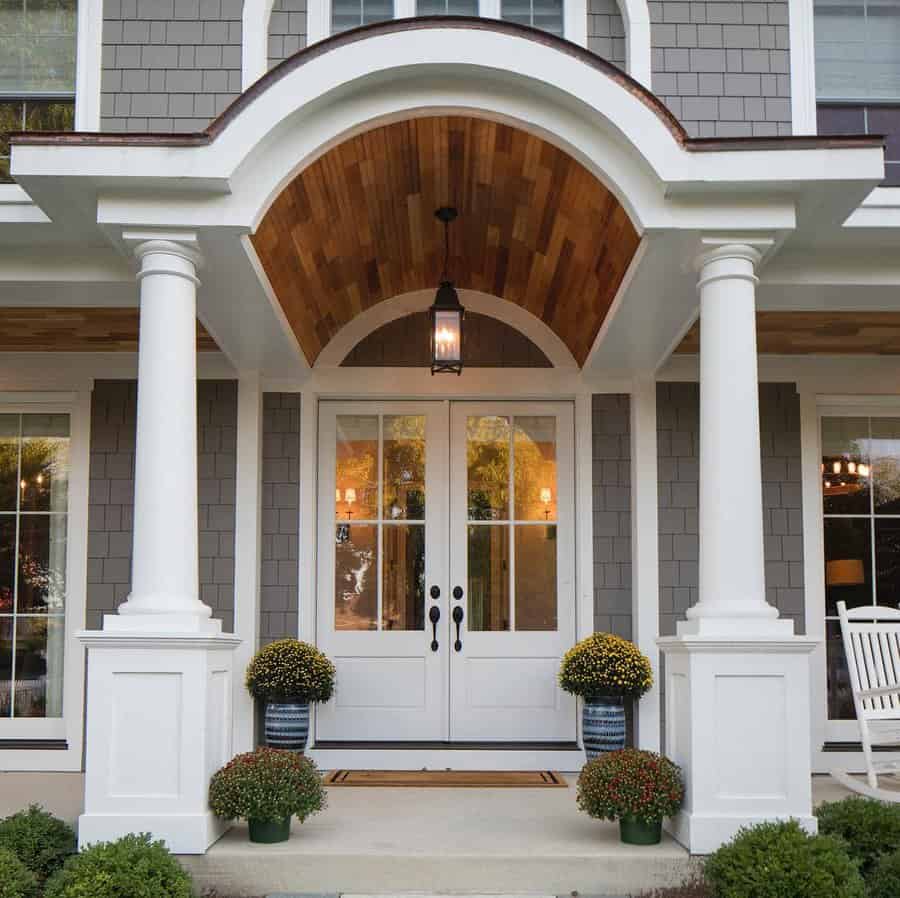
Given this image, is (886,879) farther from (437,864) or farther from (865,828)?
(437,864)

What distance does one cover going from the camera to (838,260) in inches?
217

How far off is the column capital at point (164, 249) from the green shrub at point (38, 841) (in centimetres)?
219

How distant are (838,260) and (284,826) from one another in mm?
3500

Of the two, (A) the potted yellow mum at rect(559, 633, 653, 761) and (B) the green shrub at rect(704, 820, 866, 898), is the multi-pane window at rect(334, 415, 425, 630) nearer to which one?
(A) the potted yellow mum at rect(559, 633, 653, 761)

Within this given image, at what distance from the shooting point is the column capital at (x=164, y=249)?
15.8ft

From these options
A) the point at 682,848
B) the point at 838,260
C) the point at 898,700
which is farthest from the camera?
the point at 898,700

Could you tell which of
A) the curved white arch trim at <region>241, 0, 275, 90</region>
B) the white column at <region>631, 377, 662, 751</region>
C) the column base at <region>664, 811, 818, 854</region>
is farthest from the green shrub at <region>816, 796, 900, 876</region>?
the curved white arch trim at <region>241, 0, 275, 90</region>

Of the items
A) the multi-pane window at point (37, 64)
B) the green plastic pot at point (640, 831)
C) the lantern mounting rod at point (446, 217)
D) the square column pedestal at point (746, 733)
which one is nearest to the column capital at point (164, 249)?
the lantern mounting rod at point (446, 217)

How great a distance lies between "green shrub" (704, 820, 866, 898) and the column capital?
3.06m

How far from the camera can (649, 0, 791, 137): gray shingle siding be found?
6.00m

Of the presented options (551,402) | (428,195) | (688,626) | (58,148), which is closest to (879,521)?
(551,402)

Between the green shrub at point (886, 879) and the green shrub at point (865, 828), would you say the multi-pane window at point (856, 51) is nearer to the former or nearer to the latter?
the green shrub at point (865, 828)

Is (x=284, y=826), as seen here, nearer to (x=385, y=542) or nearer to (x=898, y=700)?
(x=385, y=542)

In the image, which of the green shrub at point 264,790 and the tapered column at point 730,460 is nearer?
the green shrub at point 264,790
